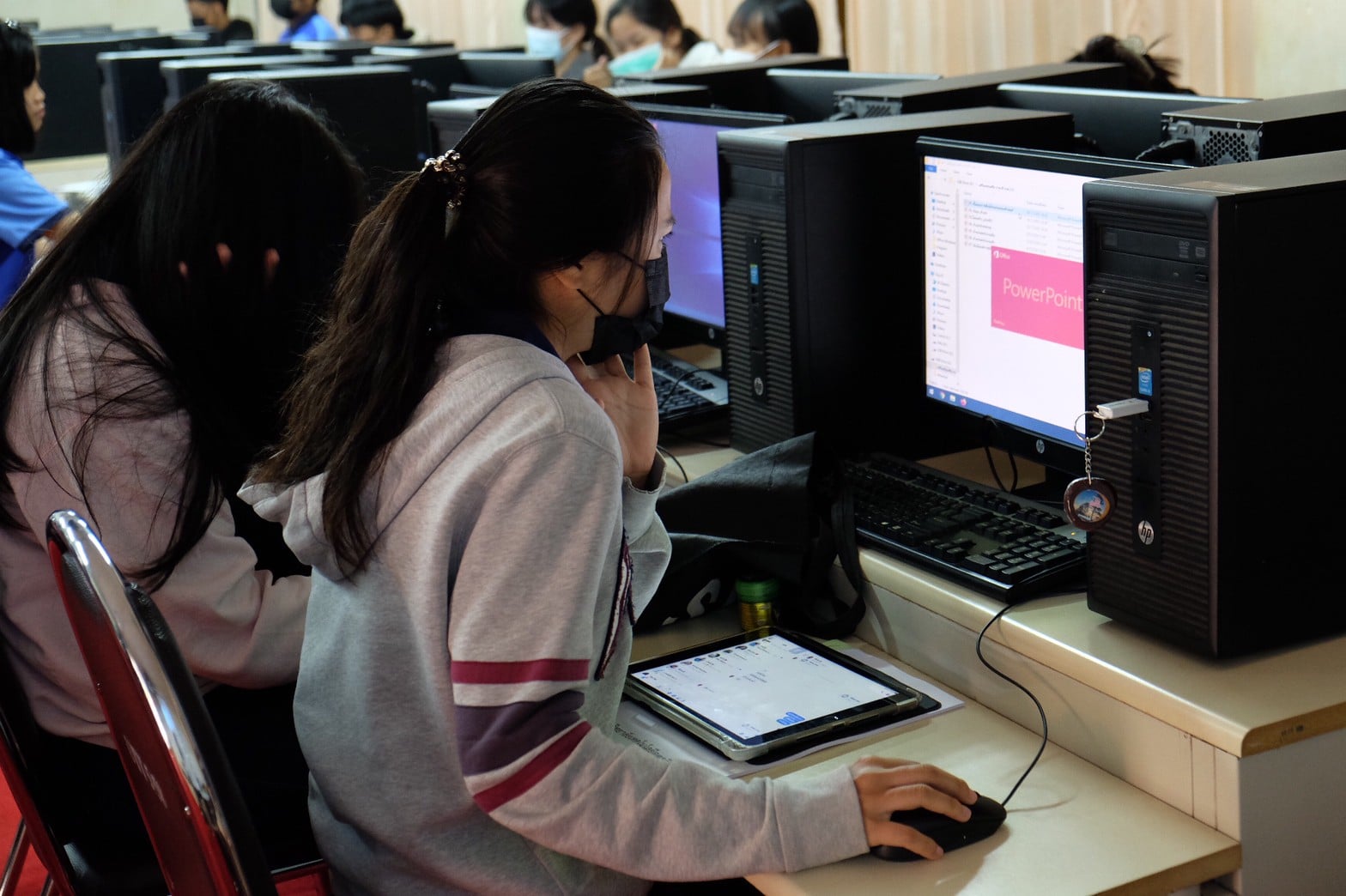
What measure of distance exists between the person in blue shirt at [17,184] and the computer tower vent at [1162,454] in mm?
2516

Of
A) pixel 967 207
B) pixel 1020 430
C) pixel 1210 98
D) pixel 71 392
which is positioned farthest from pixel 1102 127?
pixel 71 392

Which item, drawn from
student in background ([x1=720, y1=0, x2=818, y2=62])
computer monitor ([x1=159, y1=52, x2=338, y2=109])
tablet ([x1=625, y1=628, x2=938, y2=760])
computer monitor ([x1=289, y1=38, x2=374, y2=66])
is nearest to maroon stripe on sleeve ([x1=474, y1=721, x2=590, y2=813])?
tablet ([x1=625, y1=628, x2=938, y2=760])

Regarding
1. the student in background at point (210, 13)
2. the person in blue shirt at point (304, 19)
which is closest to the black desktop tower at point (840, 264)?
the person in blue shirt at point (304, 19)

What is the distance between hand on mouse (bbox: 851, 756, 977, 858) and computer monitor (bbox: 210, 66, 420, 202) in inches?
78.8

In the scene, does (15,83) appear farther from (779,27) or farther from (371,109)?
(779,27)

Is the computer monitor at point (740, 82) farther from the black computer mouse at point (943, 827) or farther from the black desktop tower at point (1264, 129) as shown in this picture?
the black computer mouse at point (943, 827)

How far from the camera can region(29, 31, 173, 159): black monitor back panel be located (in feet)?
16.0

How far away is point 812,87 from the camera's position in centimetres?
241

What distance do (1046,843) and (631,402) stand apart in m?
0.57

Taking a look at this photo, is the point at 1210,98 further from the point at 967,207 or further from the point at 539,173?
the point at 539,173

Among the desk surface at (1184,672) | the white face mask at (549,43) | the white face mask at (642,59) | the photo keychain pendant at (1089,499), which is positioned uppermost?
the white face mask at (549,43)

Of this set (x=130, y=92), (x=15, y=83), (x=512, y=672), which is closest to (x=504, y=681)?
(x=512, y=672)

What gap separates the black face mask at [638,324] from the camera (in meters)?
1.19

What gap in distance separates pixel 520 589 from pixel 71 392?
2.17ft
